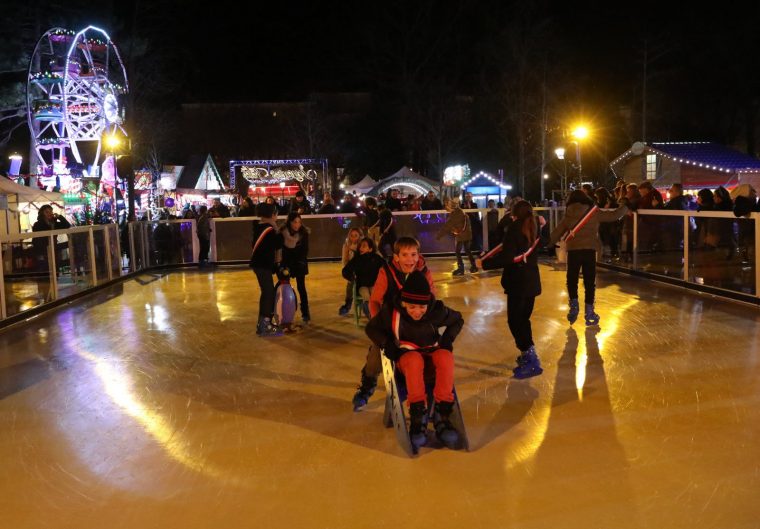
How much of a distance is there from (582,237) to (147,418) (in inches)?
204

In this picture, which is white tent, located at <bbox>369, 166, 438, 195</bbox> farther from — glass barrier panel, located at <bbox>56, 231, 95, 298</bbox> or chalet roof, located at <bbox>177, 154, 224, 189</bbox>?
glass barrier panel, located at <bbox>56, 231, 95, 298</bbox>

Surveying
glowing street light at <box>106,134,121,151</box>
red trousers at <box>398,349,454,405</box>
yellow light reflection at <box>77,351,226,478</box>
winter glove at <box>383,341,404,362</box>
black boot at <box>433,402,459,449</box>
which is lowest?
yellow light reflection at <box>77,351,226,478</box>

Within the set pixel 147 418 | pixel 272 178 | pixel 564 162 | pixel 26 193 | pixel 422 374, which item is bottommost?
pixel 147 418

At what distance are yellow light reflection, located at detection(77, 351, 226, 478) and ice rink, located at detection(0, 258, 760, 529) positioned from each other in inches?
0.8

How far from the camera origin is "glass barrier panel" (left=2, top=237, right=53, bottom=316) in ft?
33.0

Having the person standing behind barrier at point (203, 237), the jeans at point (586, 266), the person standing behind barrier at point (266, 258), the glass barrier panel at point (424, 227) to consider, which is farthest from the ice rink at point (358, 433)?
the glass barrier panel at point (424, 227)

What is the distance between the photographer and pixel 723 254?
1025 centimetres

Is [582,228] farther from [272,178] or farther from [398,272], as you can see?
[272,178]

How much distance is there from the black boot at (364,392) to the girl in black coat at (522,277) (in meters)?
1.51

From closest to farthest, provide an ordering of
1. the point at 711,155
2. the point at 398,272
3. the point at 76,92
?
the point at 398,272 < the point at 76,92 < the point at 711,155

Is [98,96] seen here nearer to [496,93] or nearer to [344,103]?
[496,93]

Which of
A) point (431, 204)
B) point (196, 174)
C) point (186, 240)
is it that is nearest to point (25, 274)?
point (186, 240)

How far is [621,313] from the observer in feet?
30.8

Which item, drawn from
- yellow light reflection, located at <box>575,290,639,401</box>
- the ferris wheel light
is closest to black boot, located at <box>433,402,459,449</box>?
yellow light reflection, located at <box>575,290,639,401</box>
